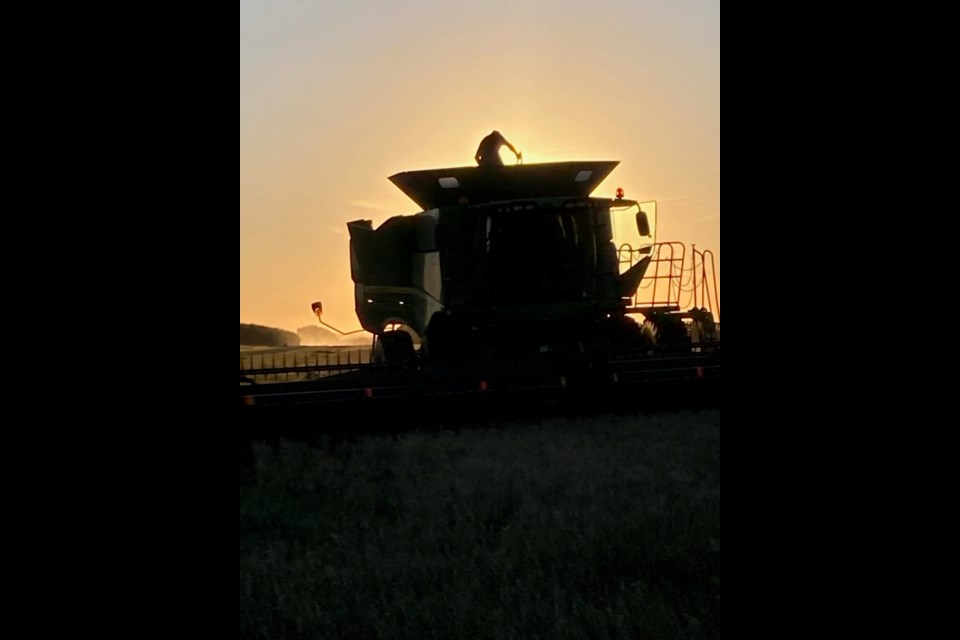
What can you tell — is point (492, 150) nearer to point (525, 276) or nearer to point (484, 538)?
point (525, 276)

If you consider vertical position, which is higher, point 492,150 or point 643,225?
point 492,150

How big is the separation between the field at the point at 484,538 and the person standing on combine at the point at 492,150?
6238 mm

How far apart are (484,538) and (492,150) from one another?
32.8 feet

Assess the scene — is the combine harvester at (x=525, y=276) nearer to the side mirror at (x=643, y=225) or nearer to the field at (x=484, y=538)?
the side mirror at (x=643, y=225)

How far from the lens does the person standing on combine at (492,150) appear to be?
52.2 ft

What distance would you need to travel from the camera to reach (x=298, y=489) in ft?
28.3

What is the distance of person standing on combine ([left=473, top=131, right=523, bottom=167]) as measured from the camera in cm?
1591

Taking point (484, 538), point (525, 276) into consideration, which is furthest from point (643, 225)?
point (484, 538)

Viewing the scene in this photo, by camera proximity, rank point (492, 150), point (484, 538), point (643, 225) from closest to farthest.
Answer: point (484, 538)
point (643, 225)
point (492, 150)

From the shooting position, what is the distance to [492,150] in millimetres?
15945

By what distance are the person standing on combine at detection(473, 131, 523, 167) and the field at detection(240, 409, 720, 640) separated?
6.24m
